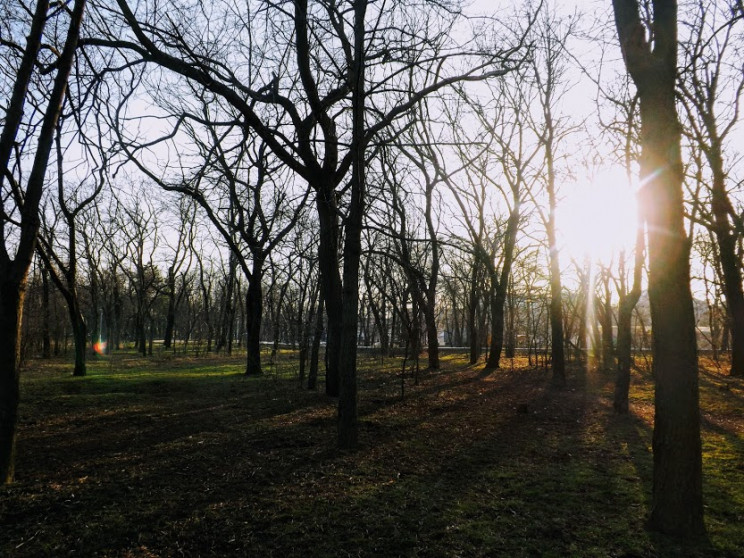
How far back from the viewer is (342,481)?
488cm

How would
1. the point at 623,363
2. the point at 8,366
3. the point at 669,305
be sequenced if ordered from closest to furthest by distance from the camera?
1. the point at 669,305
2. the point at 8,366
3. the point at 623,363

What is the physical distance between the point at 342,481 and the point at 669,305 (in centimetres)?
339

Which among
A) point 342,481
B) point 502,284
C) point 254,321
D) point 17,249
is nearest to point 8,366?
point 17,249

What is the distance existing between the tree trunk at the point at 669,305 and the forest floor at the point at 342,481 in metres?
0.34

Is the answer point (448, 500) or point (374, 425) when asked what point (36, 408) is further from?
point (448, 500)

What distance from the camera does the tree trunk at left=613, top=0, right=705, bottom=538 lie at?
3605mm

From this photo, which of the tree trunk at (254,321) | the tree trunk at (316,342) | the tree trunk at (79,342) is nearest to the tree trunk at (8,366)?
the tree trunk at (316,342)

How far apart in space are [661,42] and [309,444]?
5.67m

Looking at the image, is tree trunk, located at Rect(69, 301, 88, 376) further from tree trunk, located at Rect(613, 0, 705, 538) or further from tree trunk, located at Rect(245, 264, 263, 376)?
tree trunk, located at Rect(613, 0, 705, 538)

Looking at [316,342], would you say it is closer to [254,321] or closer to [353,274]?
[353,274]

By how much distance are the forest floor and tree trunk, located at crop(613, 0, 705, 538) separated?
341 millimetres

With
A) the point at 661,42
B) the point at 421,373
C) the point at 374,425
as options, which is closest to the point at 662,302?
the point at 661,42

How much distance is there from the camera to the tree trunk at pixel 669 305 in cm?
361

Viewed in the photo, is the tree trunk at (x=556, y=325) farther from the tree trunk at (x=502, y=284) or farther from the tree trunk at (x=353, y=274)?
the tree trunk at (x=353, y=274)
